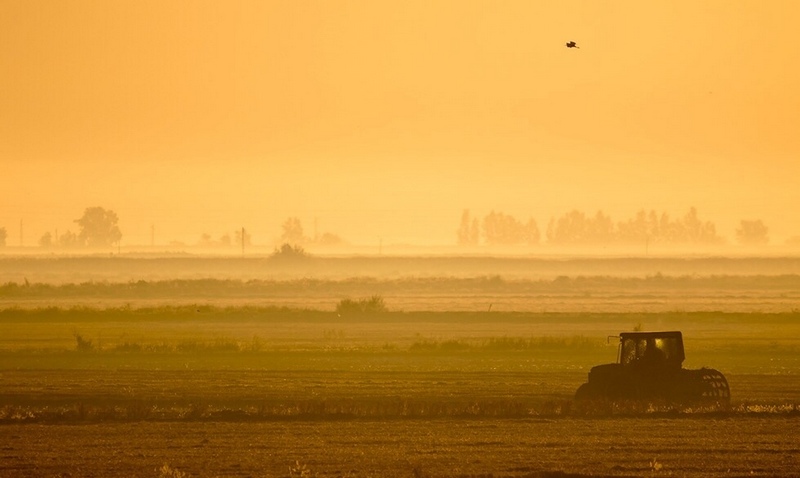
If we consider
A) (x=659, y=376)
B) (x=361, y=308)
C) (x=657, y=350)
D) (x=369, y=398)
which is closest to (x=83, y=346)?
(x=369, y=398)

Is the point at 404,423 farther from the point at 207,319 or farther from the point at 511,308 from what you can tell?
the point at 511,308

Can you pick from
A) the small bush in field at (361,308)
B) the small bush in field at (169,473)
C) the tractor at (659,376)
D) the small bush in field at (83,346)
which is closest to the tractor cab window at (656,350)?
the tractor at (659,376)

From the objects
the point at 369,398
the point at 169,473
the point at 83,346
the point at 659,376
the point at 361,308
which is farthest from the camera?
the point at 361,308

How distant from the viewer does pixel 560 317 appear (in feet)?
288

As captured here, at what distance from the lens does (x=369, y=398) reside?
37500 millimetres

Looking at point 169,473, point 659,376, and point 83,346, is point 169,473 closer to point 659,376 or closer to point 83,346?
point 659,376

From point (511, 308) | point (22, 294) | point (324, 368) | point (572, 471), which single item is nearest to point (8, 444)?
point (572, 471)

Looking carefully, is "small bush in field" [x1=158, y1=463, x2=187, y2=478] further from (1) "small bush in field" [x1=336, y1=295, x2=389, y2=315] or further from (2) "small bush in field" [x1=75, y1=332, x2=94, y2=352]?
(1) "small bush in field" [x1=336, y1=295, x2=389, y2=315]

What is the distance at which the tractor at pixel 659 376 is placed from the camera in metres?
34.5

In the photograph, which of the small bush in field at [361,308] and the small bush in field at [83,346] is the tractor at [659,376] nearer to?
the small bush in field at [83,346]

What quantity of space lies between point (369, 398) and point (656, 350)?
8.08 meters

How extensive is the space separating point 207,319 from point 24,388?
45.2m

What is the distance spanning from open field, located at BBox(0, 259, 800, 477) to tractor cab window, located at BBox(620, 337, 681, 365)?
1.19 meters

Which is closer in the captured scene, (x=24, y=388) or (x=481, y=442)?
(x=481, y=442)
